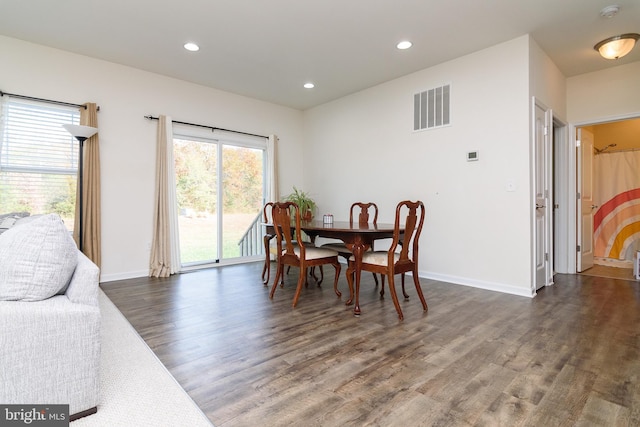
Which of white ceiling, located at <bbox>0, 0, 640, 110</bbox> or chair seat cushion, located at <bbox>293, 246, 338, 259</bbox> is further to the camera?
chair seat cushion, located at <bbox>293, 246, 338, 259</bbox>

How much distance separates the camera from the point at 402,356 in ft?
6.52

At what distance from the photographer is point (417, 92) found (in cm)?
428

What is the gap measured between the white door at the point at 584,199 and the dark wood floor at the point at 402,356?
4.34 feet

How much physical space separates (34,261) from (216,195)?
372cm

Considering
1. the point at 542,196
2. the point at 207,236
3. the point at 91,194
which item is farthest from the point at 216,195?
the point at 542,196

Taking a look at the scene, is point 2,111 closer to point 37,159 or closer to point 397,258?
point 37,159

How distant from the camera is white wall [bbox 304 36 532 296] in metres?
3.44

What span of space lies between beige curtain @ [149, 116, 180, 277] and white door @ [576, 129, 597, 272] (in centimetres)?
559

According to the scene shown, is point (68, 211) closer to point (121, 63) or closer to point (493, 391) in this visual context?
point (121, 63)

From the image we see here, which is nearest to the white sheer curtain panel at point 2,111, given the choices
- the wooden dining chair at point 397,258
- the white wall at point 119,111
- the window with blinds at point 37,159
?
the window with blinds at point 37,159

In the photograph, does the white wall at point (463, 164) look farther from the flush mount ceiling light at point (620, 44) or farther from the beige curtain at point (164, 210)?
the beige curtain at point (164, 210)

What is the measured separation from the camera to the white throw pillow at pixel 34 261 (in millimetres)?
1358

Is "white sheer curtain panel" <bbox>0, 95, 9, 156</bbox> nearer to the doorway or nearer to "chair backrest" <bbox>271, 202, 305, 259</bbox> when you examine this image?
"chair backrest" <bbox>271, 202, 305, 259</bbox>

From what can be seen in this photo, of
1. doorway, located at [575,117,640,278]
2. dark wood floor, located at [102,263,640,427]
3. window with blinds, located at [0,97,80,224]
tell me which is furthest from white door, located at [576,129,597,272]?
window with blinds, located at [0,97,80,224]
